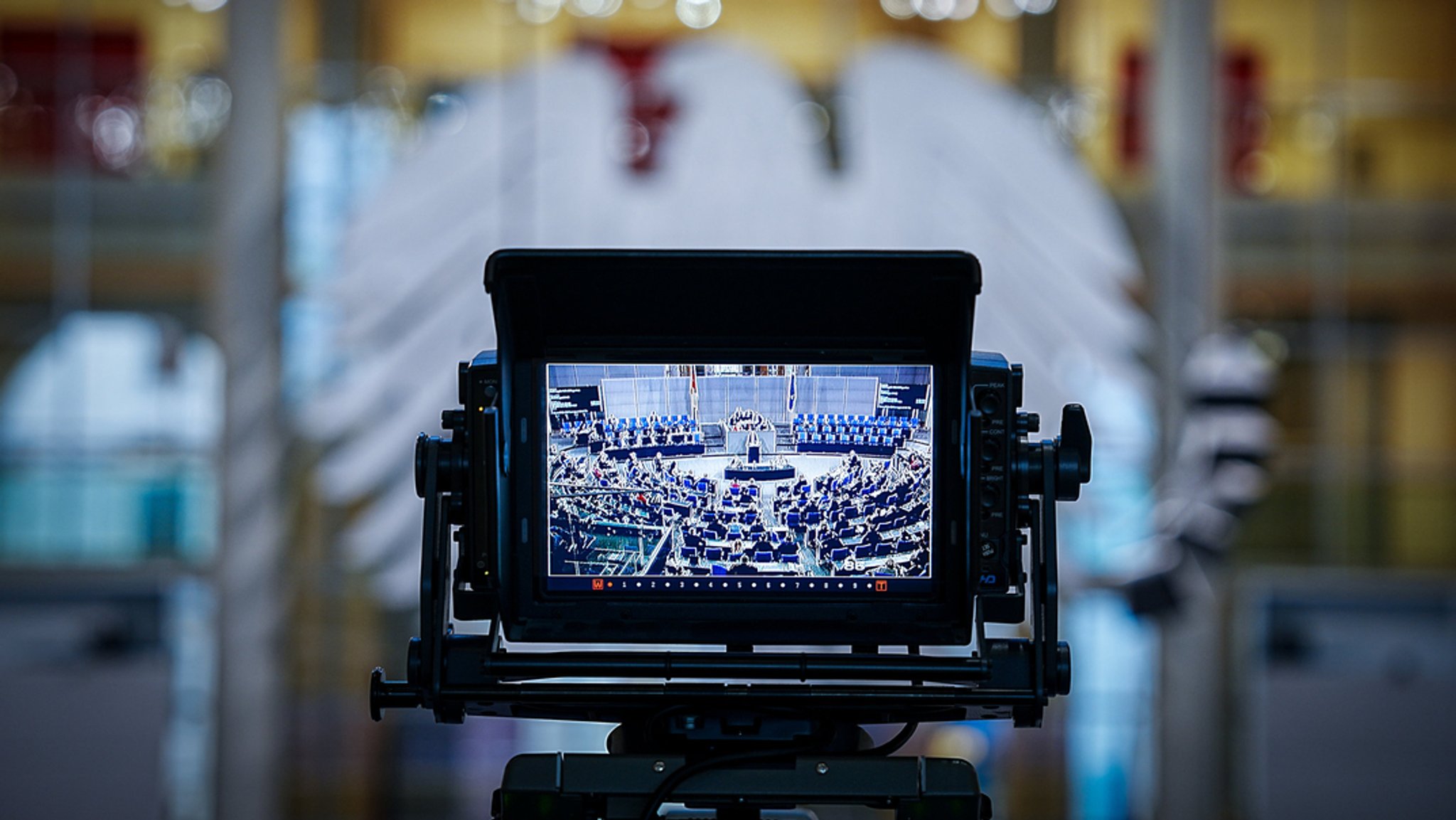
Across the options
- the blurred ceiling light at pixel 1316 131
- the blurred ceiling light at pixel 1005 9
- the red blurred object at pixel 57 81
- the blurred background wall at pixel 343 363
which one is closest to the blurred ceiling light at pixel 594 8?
the blurred background wall at pixel 343 363

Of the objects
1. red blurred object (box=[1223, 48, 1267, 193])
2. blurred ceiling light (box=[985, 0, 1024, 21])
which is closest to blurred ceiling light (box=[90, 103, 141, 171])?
blurred ceiling light (box=[985, 0, 1024, 21])

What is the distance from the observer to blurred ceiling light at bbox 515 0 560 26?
827cm

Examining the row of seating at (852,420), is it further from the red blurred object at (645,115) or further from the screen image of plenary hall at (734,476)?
the red blurred object at (645,115)

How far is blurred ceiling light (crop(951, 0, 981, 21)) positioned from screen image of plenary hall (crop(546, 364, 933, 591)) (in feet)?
23.4

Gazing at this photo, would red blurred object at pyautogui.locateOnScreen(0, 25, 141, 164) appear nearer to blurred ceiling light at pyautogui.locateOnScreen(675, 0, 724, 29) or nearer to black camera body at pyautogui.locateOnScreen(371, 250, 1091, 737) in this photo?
blurred ceiling light at pyautogui.locateOnScreen(675, 0, 724, 29)

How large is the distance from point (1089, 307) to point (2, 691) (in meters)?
5.62

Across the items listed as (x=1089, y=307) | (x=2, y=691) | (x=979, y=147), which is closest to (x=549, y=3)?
(x=979, y=147)

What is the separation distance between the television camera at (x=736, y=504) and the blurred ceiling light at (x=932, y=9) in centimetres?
710

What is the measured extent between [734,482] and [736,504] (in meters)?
0.03

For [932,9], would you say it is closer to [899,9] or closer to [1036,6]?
[899,9]

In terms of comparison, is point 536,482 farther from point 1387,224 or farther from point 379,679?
point 1387,224

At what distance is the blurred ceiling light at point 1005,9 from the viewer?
8336 mm

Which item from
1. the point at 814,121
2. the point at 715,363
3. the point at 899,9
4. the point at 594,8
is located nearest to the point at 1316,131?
the point at 899,9

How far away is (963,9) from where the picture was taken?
27.5ft
